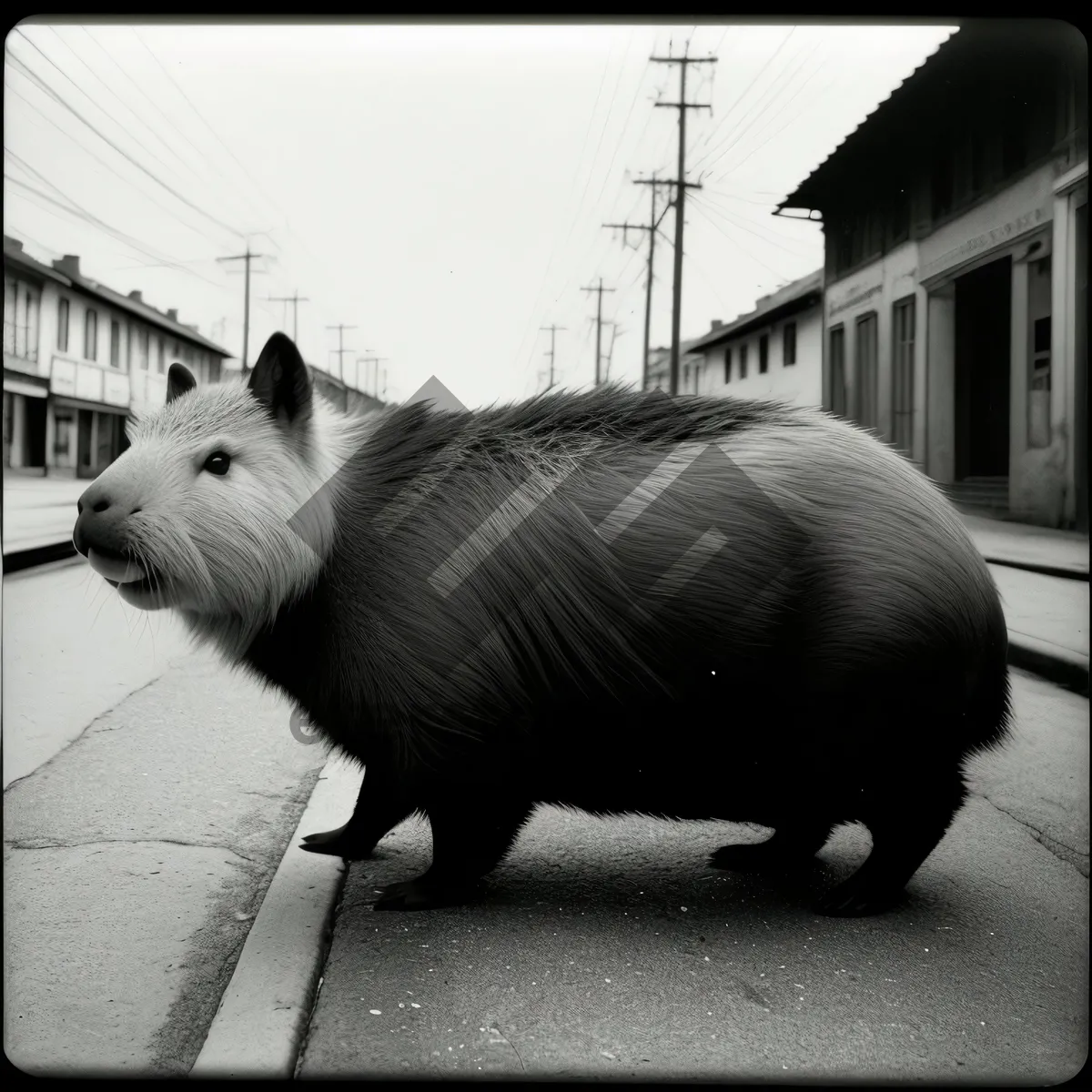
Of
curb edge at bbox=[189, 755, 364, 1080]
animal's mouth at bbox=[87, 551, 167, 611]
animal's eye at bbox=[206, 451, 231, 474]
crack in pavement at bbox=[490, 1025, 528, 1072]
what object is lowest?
crack in pavement at bbox=[490, 1025, 528, 1072]

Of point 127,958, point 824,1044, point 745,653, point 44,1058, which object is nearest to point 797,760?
point 745,653

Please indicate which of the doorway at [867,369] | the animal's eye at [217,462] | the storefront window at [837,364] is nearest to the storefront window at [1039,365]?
the doorway at [867,369]

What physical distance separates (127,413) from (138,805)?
1.03m

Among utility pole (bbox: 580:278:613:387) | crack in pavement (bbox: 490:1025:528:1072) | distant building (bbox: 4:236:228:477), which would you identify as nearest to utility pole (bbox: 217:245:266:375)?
distant building (bbox: 4:236:228:477)

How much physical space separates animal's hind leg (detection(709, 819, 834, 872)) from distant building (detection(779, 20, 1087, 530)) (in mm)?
966

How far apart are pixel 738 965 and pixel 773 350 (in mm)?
1510

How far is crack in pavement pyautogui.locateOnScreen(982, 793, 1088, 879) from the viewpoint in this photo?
2.23 metres

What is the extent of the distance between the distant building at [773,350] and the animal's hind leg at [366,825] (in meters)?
1.26

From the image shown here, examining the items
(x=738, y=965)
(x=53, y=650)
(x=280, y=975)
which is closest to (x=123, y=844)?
(x=53, y=650)

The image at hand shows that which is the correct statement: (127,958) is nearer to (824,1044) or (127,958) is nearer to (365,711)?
(365,711)

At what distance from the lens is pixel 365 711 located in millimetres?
2219

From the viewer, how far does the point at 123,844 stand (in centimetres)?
244

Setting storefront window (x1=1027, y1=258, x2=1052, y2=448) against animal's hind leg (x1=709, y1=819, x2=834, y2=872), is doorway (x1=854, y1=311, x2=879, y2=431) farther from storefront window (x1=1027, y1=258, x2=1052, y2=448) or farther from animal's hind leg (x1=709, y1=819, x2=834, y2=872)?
animal's hind leg (x1=709, y1=819, x2=834, y2=872)

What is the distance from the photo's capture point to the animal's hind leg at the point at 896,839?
2.32 meters
